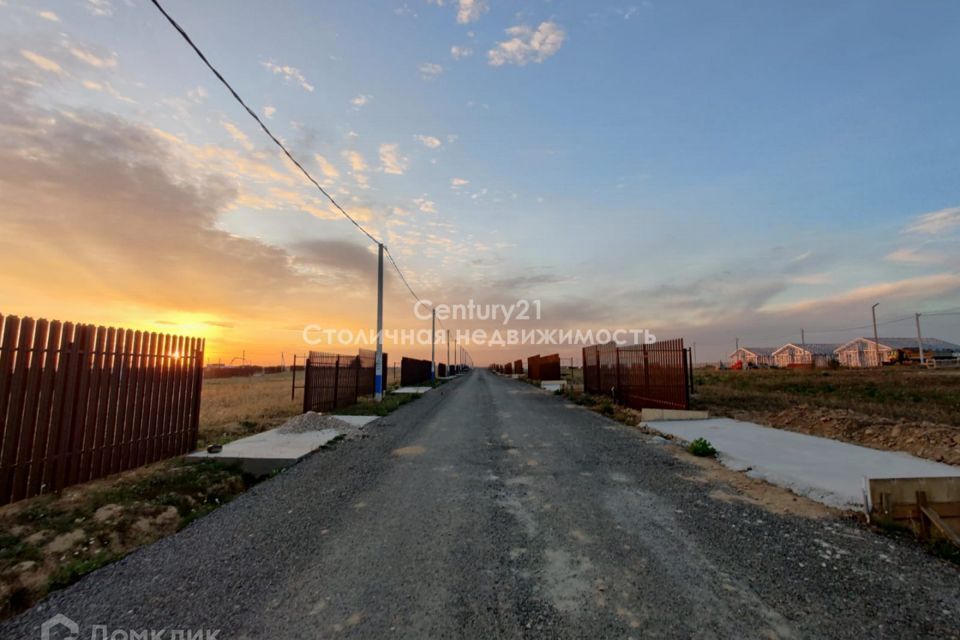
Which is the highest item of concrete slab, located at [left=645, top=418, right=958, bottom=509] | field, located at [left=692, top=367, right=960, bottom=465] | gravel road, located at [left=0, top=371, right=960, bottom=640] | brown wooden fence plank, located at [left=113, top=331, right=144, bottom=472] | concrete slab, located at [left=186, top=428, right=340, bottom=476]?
brown wooden fence plank, located at [left=113, top=331, right=144, bottom=472]

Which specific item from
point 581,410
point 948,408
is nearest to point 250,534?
point 581,410

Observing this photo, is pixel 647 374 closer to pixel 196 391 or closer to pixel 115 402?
pixel 196 391

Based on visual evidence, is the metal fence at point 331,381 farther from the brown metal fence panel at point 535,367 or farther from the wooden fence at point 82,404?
the brown metal fence panel at point 535,367

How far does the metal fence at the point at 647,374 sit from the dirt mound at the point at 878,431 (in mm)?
2079

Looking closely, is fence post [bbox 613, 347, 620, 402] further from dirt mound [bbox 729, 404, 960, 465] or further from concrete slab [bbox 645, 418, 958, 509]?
concrete slab [bbox 645, 418, 958, 509]

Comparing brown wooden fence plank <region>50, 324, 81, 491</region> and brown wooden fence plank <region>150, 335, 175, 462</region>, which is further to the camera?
brown wooden fence plank <region>150, 335, 175, 462</region>

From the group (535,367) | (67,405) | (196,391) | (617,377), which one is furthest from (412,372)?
(67,405)

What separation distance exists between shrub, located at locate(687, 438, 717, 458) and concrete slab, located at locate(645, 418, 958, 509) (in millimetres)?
151

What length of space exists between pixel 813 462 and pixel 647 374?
7573mm

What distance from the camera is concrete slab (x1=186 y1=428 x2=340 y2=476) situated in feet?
22.9

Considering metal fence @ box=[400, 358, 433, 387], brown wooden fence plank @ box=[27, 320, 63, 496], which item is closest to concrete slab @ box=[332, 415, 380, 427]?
A: brown wooden fence plank @ box=[27, 320, 63, 496]

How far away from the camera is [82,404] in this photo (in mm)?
5703

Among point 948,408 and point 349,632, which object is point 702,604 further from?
point 948,408

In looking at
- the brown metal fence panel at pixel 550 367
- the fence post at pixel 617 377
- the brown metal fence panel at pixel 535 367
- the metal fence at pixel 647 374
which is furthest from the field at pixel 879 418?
the brown metal fence panel at pixel 535 367
